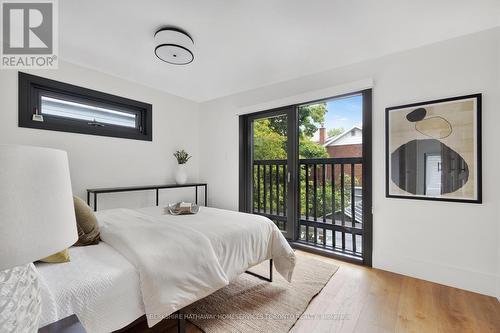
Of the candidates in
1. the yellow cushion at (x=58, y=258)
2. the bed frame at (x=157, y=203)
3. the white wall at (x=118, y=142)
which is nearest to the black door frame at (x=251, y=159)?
the bed frame at (x=157, y=203)

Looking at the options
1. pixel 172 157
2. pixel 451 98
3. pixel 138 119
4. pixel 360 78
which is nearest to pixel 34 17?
pixel 138 119

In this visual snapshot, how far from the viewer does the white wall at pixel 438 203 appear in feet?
6.31

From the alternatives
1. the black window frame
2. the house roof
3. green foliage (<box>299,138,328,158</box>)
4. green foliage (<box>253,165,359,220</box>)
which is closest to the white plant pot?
the black window frame

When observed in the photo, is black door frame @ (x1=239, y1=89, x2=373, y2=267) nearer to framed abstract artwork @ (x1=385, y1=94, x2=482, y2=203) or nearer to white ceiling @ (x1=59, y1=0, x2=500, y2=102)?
framed abstract artwork @ (x1=385, y1=94, x2=482, y2=203)

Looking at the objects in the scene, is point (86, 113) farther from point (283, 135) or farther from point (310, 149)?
A: point (310, 149)

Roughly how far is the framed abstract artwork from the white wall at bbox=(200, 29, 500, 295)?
7 centimetres

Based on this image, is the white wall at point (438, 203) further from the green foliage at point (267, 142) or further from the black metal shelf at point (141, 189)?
the black metal shelf at point (141, 189)

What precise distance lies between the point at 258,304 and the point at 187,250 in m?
0.83

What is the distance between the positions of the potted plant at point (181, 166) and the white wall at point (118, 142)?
98 mm

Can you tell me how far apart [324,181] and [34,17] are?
3348mm

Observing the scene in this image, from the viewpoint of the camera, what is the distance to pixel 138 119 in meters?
3.37

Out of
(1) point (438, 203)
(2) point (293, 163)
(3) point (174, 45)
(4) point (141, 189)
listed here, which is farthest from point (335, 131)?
(4) point (141, 189)

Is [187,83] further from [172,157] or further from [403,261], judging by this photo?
[403,261]

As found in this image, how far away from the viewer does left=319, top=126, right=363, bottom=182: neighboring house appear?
8.73ft
